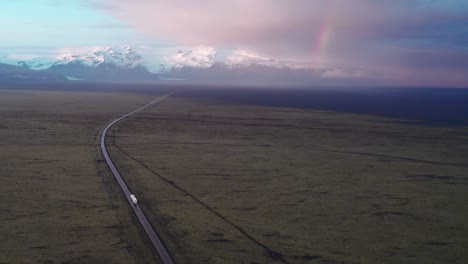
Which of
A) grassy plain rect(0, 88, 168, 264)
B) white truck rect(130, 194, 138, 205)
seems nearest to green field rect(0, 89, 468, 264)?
grassy plain rect(0, 88, 168, 264)

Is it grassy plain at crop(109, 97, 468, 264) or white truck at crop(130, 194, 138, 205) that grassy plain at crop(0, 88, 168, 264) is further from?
→ grassy plain at crop(109, 97, 468, 264)

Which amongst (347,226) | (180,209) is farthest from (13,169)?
(347,226)

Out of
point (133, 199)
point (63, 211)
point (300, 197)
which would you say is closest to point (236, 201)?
point (300, 197)

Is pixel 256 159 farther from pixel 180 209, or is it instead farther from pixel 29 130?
pixel 29 130

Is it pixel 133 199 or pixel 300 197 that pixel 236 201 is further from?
pixel 133 199

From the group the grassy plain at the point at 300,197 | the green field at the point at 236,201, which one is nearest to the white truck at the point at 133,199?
the grassy plain at the point at 300,197

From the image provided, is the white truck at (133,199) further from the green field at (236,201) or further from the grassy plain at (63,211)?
the green field at (236,201)
